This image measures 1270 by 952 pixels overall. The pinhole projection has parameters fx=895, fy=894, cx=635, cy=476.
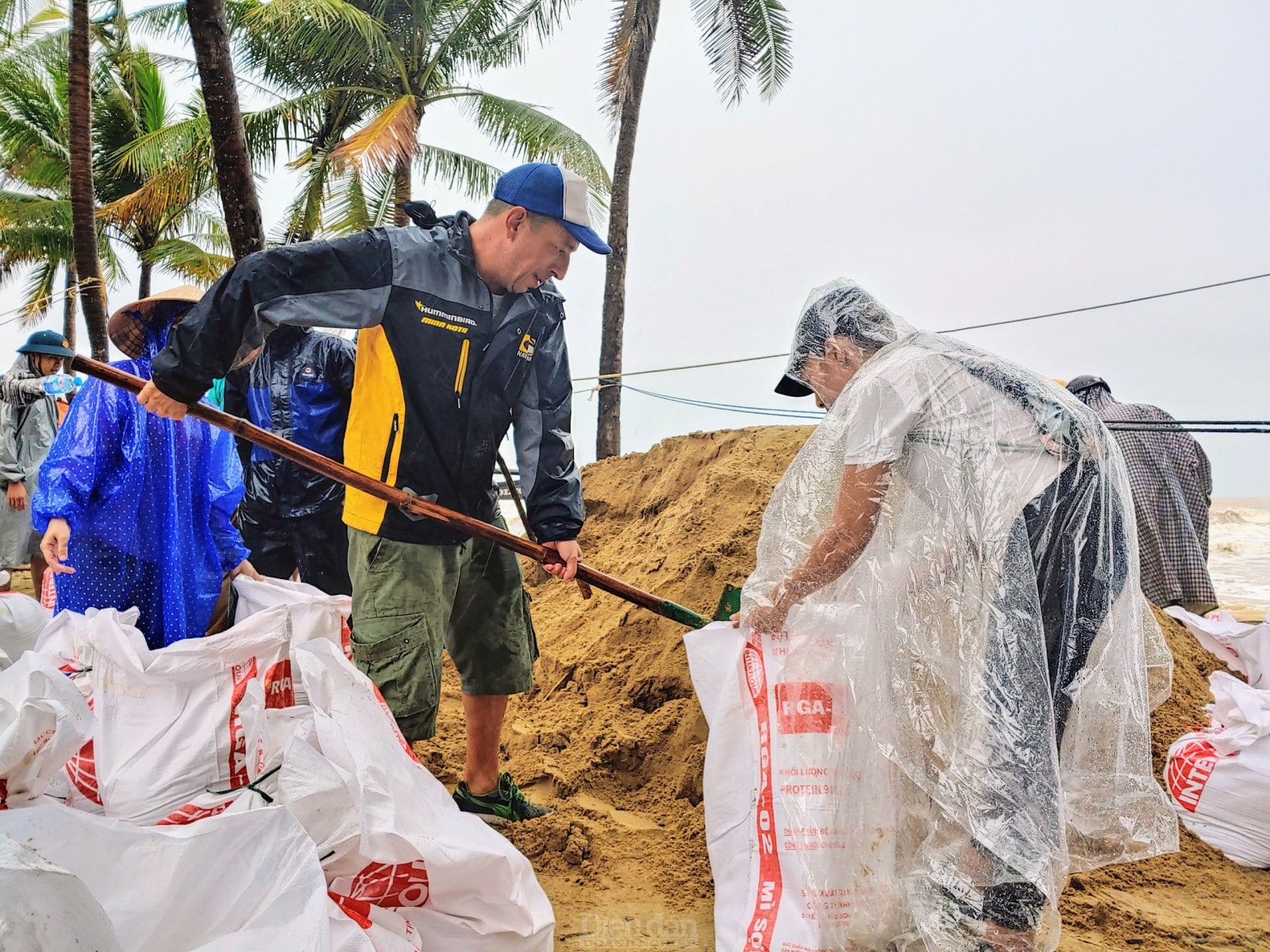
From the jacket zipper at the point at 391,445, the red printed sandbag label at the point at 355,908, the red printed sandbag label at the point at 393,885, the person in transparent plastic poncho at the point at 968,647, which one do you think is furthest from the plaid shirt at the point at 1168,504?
the red printed sandbag label at the point at 355,908

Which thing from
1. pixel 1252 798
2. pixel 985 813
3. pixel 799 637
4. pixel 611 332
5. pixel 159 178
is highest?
pixel 159 178

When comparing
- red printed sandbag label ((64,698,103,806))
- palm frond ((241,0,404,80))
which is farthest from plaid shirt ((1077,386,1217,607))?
palm frond ((241,0,404,80))

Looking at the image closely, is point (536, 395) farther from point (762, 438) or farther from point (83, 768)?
point (762, 438)

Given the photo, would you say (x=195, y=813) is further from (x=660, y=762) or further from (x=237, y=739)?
(x=660, y=762)

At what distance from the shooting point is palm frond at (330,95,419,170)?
9883 mm

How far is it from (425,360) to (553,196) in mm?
552

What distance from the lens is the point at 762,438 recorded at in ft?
16.8

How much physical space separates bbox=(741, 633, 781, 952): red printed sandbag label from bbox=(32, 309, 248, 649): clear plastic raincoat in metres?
1.73

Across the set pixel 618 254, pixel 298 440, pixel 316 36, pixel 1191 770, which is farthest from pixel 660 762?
pixel 316 36

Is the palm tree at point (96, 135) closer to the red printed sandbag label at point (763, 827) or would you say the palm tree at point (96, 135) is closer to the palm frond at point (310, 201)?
the palm frond at point (310, 201)

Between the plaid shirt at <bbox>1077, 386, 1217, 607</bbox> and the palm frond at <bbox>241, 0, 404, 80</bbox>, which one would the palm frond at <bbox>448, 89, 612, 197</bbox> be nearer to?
the palm frond at <bbox>241, 0, 404, 80</bbox>

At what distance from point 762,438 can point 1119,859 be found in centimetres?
324

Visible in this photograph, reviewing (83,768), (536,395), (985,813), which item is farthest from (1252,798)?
(83,768)

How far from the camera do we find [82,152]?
9422mm
